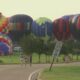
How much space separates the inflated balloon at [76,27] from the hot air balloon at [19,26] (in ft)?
39.4

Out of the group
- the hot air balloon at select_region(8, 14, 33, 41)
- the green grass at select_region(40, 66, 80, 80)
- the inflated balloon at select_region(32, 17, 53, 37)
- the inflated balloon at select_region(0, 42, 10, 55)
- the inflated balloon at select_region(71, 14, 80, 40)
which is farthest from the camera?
the inflated balloon at select_region(0, 42, 10, 55)

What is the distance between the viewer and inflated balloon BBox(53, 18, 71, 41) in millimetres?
75188

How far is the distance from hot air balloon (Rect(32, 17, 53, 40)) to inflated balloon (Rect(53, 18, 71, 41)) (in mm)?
1670

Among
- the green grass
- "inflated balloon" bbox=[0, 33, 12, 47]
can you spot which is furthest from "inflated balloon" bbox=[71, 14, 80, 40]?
the green grass

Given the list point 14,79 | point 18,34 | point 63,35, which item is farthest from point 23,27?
point 14,79

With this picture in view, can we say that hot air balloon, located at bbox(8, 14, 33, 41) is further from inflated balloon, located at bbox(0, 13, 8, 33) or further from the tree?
the tree

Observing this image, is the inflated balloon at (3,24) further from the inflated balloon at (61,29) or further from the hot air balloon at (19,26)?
the inflated balloon at (61,29)

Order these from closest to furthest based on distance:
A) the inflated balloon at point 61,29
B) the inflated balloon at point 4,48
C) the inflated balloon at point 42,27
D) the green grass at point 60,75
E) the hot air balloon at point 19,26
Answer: the green grass at point 60,75 → the inflated balloon at point 61,29 → the inflated balloon at point 42,27 → the hot air balloon at point 19,26 → the inflated balloon at point 4,48

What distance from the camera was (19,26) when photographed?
82188 millimetres

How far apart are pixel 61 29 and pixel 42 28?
511cm

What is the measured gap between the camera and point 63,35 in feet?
253

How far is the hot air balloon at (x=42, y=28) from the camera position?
265 feet

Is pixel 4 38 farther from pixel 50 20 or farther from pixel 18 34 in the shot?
pixel 50 20

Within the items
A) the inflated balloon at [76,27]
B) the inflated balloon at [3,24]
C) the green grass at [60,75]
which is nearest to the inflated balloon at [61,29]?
the inflated balloon at [76,27]
